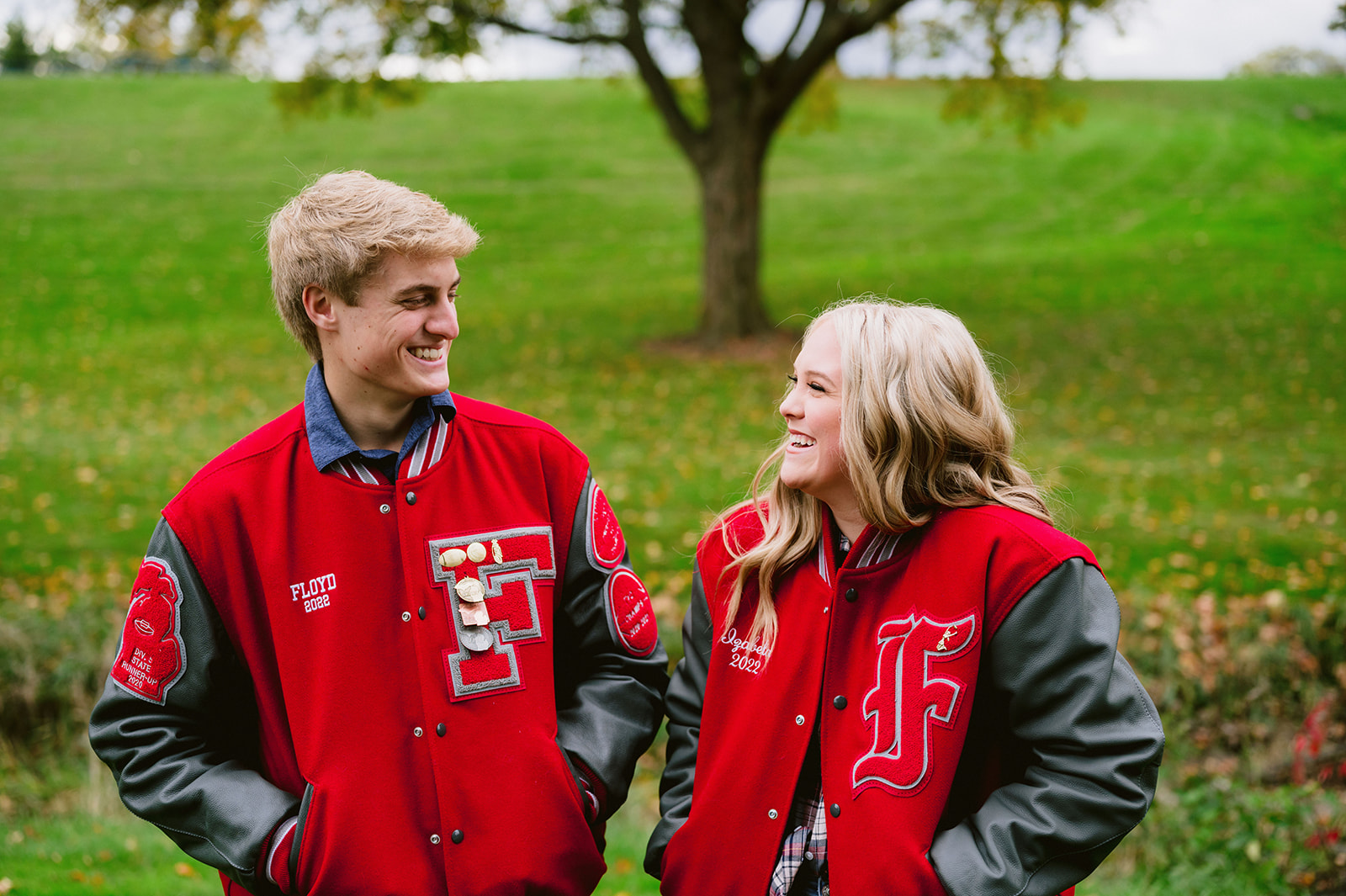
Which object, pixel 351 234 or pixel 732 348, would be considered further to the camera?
pixel 732 348

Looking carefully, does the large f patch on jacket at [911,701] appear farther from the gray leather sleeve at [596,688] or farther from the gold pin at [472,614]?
the gold pin at [472,614]

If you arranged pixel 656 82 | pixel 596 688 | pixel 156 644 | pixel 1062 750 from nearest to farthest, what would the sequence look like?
pixel 1062 750
pixel 156 644
pixel 596 688
pixel 656 82

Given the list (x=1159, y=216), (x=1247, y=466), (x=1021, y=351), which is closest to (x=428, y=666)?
(x=1247, y=466)

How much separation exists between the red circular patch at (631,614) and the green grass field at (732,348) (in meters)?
0.88

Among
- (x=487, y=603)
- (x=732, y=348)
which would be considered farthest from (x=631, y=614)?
(x=732, y=348)

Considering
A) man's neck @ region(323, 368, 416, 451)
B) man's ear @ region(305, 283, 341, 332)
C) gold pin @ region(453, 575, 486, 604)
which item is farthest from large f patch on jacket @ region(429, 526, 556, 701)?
man's ear @ region(305, 283, 341, 332)

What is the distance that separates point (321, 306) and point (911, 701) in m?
1.59

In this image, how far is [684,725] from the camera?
9.34 feet

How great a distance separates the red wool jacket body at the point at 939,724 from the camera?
2.28 metres

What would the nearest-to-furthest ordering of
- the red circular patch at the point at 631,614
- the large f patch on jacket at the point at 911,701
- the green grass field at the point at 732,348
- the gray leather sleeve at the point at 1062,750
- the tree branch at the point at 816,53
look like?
the gray leather sleeve at the point at 1062,750 < the large f patch on jacket at the point at 911,701 < the red circular patch at the point at 631,614 < the green grass field at the point at 732,348 < the tree branch at the point at 816,53

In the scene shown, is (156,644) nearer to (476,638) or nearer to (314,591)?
(314,591)

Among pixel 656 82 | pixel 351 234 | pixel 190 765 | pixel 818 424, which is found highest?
pixel 656 82

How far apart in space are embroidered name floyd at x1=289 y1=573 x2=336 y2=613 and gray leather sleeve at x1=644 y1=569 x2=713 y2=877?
0.88 metres

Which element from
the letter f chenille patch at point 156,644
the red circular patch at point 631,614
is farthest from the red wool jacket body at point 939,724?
the letter f chenille patch at point 156,644
